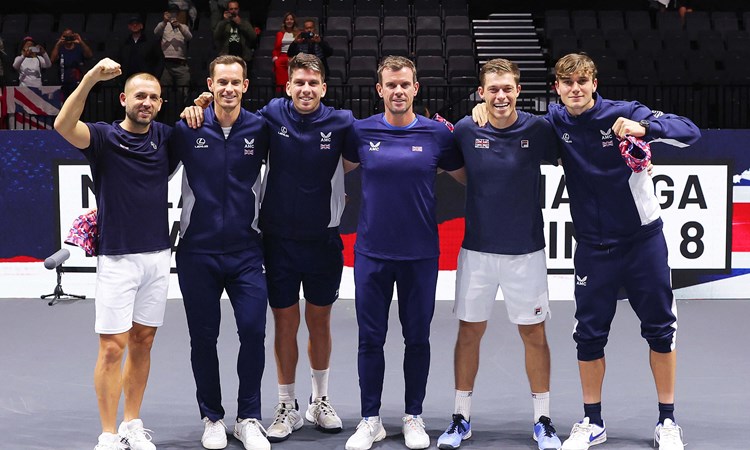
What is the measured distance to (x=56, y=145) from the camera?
30.5 ft

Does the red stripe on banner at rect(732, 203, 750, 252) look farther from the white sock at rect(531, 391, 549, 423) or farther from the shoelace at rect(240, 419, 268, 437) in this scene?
the shoelace at rect(240, 419, 268, 437)

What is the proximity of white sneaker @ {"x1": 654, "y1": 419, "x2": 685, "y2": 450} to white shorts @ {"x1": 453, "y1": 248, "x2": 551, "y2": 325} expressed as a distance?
2.81 ft

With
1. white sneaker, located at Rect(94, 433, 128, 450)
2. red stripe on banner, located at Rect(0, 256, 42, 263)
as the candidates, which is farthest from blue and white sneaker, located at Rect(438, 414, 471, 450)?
red stripe on banner, located at Rect(0, 256, 42, 263)

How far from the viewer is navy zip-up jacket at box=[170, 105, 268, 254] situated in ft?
16.4

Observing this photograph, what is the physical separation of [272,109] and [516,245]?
5.07 ft

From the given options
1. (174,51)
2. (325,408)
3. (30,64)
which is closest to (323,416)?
(325,408)

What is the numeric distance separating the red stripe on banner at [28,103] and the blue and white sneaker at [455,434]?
23.1 ft

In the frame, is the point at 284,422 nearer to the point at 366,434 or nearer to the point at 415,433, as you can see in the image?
the point at 366,434

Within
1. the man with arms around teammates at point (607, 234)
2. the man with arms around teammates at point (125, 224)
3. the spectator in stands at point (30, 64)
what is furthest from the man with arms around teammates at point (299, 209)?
the spectator in stands at point (30, 64)

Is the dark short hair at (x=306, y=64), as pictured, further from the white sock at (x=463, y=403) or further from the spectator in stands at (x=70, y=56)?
the spectator in stands at (x=70, y=56)

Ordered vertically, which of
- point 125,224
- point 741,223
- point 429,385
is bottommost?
point 429,385

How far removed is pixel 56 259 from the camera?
8.81m

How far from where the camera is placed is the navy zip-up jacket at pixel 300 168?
204 inches

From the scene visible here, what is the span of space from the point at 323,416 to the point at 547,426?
1262 millimetres
